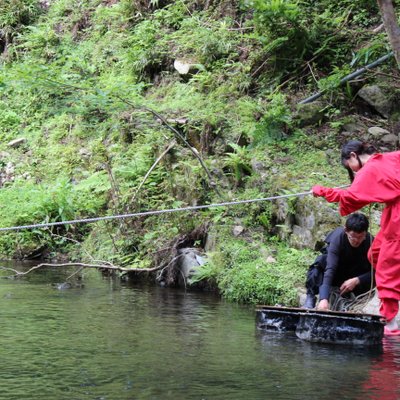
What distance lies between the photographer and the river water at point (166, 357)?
14.3ft

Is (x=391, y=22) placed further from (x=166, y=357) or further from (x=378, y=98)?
(x=166, y=357)

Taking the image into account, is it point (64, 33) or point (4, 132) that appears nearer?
point (4, 132)

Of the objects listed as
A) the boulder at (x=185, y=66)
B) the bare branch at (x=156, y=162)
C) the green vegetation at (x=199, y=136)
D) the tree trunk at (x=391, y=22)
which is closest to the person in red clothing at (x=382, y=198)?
the green vegetation at (x=199, y=136)

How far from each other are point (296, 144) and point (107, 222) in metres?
3.33

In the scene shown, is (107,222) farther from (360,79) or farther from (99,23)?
(99,23)

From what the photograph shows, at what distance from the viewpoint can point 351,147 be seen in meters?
5.98

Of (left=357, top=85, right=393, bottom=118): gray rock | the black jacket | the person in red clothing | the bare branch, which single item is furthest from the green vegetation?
the person in red clothing

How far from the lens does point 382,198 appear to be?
563 cm

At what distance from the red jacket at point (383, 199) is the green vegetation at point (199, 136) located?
6.89 feet

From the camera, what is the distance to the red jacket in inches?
220

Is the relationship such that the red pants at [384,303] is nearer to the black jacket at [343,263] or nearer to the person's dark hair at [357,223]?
the person's dark hair at [357,223]

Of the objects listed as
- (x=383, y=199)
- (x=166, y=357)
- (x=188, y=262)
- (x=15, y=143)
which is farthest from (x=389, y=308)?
(x=15, y=143)

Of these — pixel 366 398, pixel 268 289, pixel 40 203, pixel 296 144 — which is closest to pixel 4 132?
pixel 40 203

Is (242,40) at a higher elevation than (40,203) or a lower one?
higher
